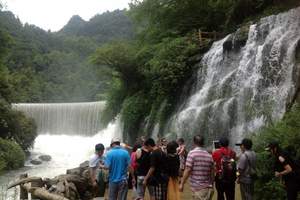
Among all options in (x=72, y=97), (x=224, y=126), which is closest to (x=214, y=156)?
(x=224, y=126)

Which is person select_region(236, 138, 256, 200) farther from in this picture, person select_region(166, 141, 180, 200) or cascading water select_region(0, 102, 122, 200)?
cascading water select_region(0, 102, 122, 200)

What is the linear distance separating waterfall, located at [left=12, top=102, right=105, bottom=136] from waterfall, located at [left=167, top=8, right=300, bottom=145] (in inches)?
835

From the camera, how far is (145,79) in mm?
27969

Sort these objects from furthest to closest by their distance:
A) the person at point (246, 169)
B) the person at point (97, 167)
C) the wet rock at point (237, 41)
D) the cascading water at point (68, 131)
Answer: the cascading water at point (68, 131)
the wet rock at point (237, 41)
the person at point (97, 167)
the person at point (246, 169)

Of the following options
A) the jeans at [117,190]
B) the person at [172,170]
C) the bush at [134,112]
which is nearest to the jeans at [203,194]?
the person at [172,170]

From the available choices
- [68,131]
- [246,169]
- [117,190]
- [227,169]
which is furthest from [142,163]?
[68,131]

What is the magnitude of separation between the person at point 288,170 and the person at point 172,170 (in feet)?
5.18

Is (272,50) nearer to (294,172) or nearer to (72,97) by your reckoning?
(294,172)

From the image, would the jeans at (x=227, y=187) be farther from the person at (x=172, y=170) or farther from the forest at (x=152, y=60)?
the forest at (x=152, y=60)

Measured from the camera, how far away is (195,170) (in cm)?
748

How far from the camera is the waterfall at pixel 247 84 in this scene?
1695 cm

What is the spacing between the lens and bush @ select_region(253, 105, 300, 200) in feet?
31.1

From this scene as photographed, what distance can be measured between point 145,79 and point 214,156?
64.0ft

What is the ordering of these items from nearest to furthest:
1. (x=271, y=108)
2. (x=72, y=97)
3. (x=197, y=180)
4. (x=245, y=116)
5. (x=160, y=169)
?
1. (x=197, y=180)
2. (x=160, y=169)
3. (x=271, y=108)
4. (x=245, y=116)
5. (x=72, y=97)
